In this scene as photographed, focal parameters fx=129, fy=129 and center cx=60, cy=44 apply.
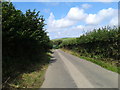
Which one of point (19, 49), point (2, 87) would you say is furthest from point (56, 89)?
point (19, 49)

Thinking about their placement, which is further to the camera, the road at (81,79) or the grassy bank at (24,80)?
the road at (81,79)

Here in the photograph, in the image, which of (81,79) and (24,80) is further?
(81,79)

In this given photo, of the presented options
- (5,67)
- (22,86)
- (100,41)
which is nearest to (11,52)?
(5,67)

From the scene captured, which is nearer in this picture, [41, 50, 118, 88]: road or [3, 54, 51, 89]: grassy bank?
[3, 54, 51, 89]: grassy bank

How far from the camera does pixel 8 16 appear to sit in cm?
670

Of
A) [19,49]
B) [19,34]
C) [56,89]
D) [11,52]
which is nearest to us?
[56,89]

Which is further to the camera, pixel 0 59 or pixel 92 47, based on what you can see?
pixel 92 47

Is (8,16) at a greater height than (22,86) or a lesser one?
greater

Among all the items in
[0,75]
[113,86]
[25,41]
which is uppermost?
[25,41]

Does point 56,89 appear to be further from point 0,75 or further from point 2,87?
point 0,75

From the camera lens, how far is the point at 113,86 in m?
5.75

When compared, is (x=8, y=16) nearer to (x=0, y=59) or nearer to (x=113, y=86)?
(x=0, y=59)

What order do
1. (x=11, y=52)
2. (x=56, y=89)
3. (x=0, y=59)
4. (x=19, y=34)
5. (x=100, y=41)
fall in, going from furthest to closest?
1. (x=100, y=41)
2. (x=11, y=52)
3. (x=19, y=34)
4. (x=0, y=59)
5. (x=56, y=89)

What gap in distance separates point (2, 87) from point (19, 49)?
486 cm
